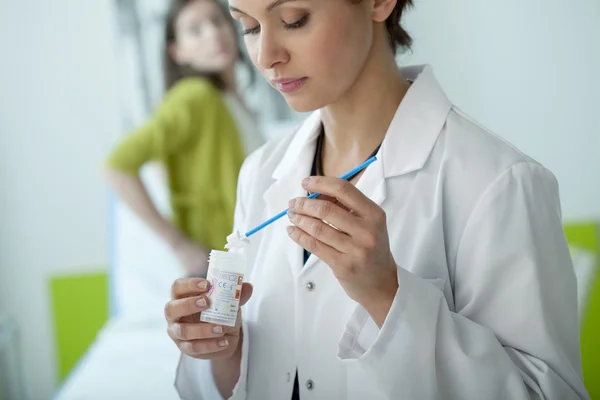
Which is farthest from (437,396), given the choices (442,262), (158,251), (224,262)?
(158,251)

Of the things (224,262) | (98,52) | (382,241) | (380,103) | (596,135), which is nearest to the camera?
(382,241)

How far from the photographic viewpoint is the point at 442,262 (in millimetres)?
949

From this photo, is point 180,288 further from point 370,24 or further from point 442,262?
point 370,24

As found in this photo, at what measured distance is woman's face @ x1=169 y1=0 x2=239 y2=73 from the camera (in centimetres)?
226

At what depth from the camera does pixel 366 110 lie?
3.49ft

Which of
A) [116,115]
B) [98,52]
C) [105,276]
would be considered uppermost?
[98,52]

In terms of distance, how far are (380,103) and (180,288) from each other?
427 mm

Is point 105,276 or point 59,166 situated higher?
point 59,166

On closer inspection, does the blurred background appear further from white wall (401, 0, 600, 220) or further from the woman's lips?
the woman's lips

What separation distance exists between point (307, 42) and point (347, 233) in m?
0.30

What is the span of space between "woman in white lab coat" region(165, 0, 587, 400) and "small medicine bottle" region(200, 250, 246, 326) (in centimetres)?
2

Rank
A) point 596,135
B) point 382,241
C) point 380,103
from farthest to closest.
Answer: point 596,135 < point 380,103 < point 382,241

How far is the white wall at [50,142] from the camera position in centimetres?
276

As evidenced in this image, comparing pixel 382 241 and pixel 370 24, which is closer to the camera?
pixel 382 241
